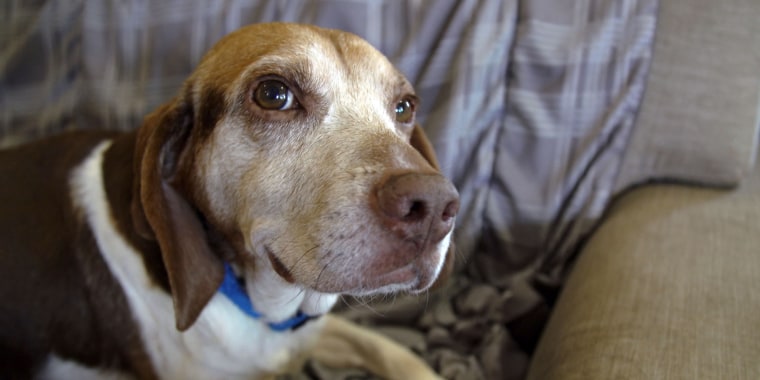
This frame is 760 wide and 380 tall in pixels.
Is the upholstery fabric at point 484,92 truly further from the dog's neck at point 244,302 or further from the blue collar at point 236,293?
the blue collar at point 236,293

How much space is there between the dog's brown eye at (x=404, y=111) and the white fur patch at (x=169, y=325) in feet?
2.35

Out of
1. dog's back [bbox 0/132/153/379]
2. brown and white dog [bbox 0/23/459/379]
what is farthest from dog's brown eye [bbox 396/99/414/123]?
dog's back [bbox 0/132/153/379]

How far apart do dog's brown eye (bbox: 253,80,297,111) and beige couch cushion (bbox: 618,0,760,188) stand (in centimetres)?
139

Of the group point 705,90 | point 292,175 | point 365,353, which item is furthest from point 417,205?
point 705,90

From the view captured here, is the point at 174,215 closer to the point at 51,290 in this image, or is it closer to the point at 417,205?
the point at 51,290

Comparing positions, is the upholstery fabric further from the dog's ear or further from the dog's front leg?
the dog's ear

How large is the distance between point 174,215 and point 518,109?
1350 millimetres

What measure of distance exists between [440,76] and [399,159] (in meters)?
1.09

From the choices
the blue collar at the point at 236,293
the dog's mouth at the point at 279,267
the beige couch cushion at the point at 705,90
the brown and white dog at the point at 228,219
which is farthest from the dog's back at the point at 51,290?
the beige couch cushion at the point at 705,90

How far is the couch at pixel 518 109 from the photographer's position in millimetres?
2094

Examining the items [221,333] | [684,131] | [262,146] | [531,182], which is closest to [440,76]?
[531,182]

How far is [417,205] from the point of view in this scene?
1.17m

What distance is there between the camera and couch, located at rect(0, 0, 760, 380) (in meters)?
2.09

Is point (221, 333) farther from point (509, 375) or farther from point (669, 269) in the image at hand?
point (669, 269)
